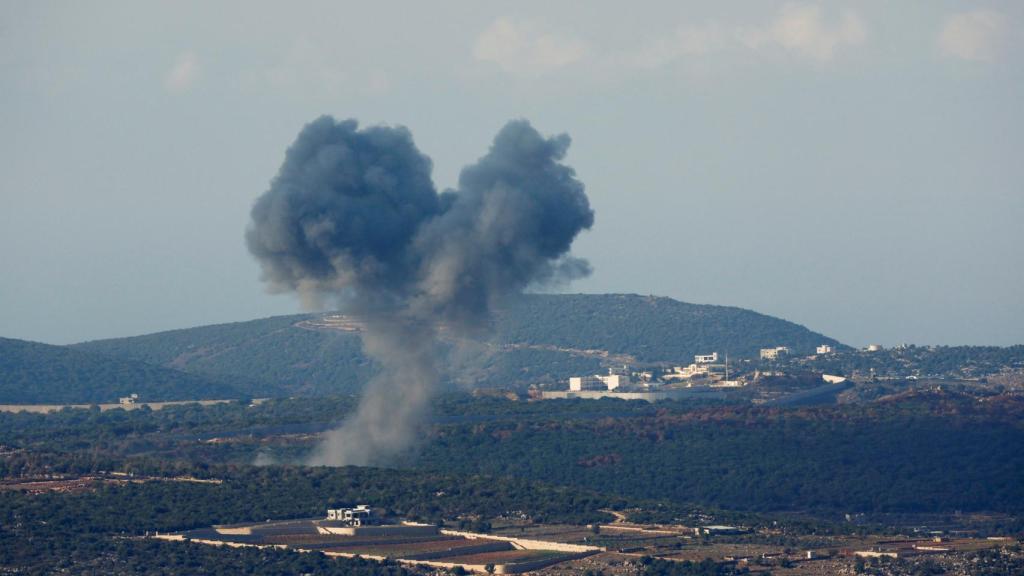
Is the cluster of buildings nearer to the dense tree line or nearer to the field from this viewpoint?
the field

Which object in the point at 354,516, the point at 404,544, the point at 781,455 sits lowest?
the point at 404,544

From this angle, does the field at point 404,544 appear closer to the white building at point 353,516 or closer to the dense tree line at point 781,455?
the white building at point 353,516

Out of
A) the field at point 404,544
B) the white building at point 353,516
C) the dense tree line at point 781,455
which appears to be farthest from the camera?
the dense tree line at point 781,455

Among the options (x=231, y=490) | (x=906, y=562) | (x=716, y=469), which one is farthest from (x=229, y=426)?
(x=906, y=562)

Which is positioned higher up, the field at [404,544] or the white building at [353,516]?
the white building at [353,516]

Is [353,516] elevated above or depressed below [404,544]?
above

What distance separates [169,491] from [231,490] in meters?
3.41

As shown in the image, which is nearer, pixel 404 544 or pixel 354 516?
pixel 404 544

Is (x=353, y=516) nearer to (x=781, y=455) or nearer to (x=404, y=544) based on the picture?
(x=404, y=544)

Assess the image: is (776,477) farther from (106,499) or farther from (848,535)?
(106,499)

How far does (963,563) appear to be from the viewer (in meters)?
107

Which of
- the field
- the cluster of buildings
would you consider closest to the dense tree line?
the cluster of buildings

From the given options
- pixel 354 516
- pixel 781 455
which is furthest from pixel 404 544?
pixel 781 455

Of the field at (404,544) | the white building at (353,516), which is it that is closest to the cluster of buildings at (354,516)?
the white building at (353,516)
